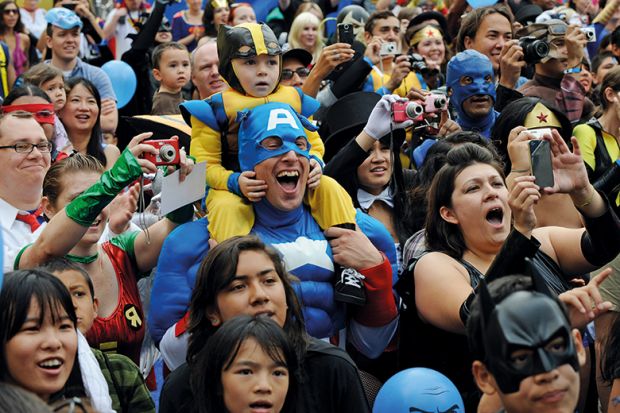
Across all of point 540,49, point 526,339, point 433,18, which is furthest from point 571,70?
point 526,339

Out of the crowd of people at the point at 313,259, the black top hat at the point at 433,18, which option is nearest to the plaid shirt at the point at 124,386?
the crowd of people at the point at 313,259

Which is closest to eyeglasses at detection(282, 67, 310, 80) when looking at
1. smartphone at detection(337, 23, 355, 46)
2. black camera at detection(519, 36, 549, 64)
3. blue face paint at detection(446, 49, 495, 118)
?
smartphone at detection(337, 23, 355, 46)

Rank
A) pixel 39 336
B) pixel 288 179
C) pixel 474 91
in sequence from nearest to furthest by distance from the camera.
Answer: pixel 39 336, pixel 288 179, pixel 474 91

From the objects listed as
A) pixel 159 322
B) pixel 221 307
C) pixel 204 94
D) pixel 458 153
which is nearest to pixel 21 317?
pixel 221 307

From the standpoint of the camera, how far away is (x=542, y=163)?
14.6 feet

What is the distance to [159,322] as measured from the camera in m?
4.84

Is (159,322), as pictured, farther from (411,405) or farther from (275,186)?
(411,405)

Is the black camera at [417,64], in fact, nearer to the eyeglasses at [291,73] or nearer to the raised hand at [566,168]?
the eyeglasses at [291,73]

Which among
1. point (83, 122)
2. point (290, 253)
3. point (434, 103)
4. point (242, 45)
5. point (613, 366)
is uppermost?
point (242, 45)

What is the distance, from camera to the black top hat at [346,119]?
6.49m

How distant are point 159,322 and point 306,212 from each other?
797 millimetres

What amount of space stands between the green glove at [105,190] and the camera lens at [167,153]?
4.7 inches

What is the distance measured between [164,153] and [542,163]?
151cm

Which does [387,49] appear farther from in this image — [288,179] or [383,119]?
[288,179]
